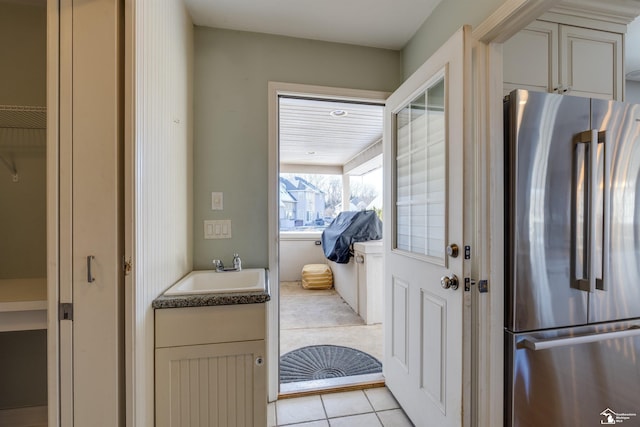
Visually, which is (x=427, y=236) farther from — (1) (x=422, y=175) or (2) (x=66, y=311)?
(2) (x=66, y=311)

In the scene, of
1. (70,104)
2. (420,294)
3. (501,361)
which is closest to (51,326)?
(70,104)

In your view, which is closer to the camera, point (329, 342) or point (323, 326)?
point (329, 342)

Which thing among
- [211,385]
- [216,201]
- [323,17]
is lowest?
[211,385]

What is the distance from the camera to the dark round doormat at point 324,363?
213 cm

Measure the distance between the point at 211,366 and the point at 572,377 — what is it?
63.4 inches

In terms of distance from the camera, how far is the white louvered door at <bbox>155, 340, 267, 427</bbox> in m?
1.21

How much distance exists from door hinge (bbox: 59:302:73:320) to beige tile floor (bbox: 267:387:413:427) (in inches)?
48.8

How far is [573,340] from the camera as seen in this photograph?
1163 mm

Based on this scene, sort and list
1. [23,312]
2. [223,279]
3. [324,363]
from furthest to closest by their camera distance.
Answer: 1. [324,363]
2. [223,279]
3. [23,312]

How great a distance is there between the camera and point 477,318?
1214mm

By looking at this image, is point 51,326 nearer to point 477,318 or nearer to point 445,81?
point 477,318

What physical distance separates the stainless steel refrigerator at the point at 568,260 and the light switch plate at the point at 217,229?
1586mm

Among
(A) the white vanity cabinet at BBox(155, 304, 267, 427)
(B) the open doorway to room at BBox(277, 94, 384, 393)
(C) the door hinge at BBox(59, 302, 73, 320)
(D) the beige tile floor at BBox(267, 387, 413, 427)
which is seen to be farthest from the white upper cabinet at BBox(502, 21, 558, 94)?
(C) the door hinge at BBox(59, 302, 73, 320)

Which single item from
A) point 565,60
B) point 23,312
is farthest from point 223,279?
point 565,60
